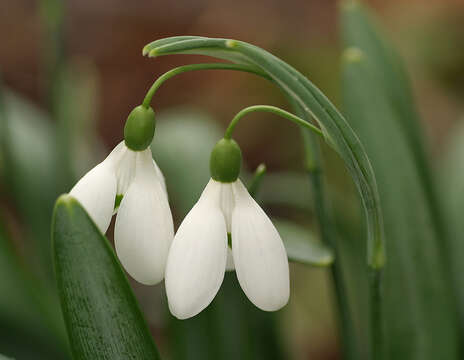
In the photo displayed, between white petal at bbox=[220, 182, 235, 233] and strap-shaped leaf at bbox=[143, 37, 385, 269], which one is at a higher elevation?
strap-shaped leaf at bbox=[143, 37, 385, 269]

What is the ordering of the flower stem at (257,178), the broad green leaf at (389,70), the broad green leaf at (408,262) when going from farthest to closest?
the broad green leaf at (389,70), the broad green leaf at (408,262), the flower stem at (257,178)

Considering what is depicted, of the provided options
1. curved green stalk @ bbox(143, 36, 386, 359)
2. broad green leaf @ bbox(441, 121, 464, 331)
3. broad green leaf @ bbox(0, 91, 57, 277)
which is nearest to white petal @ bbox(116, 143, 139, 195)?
curved green stalk @ bbox(143, 36, 386, 359)

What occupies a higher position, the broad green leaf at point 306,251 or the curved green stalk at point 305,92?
the curved green stalk at point 305,92

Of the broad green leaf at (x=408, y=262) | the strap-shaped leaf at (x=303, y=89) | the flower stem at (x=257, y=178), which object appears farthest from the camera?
the broad green leaf at (x=408, y=262)

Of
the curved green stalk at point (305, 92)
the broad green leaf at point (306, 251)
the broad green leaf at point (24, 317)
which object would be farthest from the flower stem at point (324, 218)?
the broad green leaf at point (24, 317)

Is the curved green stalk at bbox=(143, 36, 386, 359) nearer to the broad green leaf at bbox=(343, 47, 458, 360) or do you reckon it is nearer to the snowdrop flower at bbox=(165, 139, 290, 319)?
the snowdrop flower at bbox=(165, 139, 290, 319)

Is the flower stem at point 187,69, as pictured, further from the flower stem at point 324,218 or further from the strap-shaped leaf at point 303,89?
the flower stem at point 324,218

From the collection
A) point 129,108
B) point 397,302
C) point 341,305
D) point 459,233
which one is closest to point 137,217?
point 341,305
